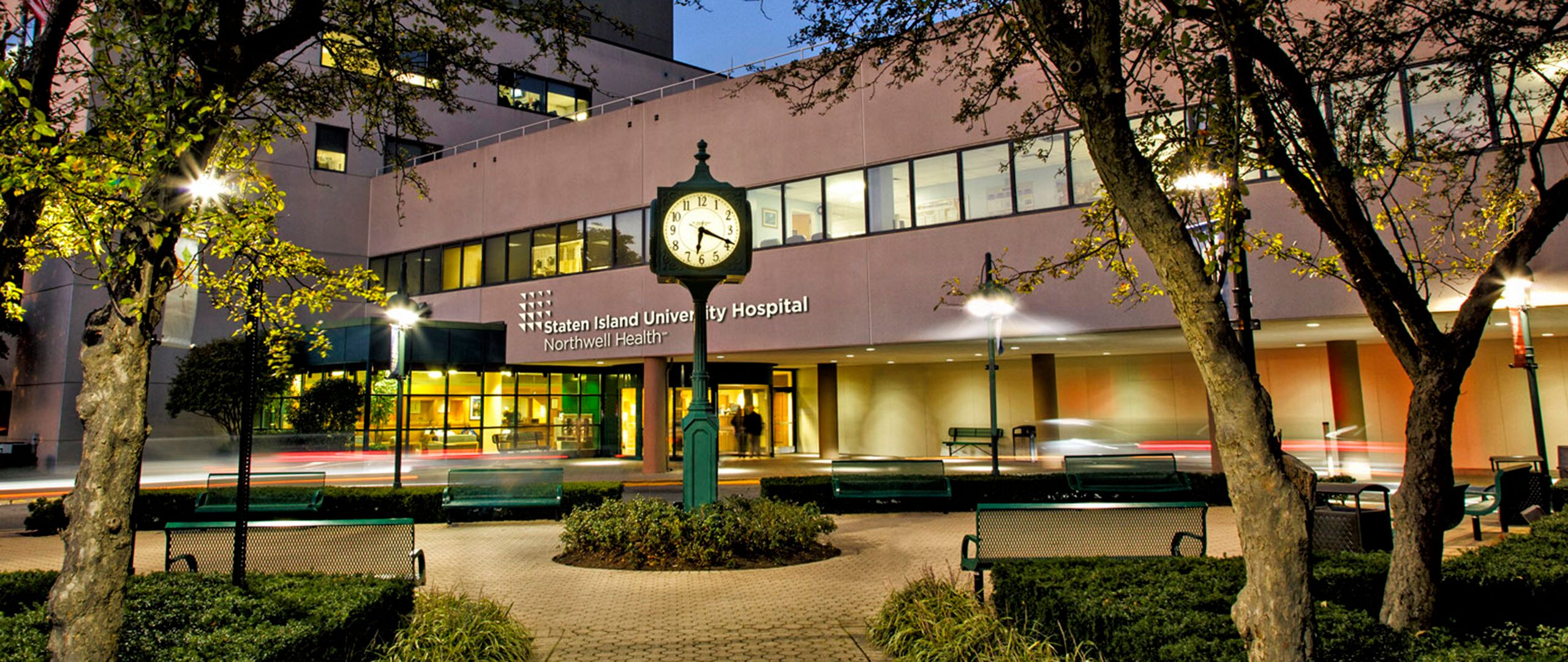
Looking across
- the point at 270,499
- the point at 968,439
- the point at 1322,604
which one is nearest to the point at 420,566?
the point at 1322,604

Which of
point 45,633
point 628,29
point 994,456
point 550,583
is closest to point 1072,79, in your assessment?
point 628,29

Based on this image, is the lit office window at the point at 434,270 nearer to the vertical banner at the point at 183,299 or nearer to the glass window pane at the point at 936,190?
the glass window pane at the point at 936,190

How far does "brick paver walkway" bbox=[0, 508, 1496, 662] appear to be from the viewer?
7.35m

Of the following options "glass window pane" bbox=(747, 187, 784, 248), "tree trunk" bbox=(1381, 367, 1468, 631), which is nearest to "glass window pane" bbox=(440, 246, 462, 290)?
"glass window pane" bbox=(747, 187, 784, 248)

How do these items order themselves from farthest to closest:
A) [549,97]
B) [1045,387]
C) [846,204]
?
[549,97]
[1045,387]
[846,204]

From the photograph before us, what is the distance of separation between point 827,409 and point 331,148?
21.1 metres

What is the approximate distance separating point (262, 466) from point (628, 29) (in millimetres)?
20809

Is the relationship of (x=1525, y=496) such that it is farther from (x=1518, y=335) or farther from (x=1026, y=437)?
(x=1026, y=437)

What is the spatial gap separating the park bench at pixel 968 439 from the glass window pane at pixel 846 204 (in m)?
9.50

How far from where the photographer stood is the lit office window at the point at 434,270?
32.0 m

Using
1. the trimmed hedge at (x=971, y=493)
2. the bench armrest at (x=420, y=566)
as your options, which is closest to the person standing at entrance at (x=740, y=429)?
the trimmed hedge at (x=971, y=493)

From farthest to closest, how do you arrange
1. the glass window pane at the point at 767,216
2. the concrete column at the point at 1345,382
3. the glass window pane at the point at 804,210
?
the glass window pane at the point at 767,216 < the glass window pane at the point at 804,210 < the concrete column at the point at 1345,382

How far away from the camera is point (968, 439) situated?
99.9ft

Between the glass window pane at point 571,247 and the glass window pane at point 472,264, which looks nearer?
the glass window pane at point 571,247
